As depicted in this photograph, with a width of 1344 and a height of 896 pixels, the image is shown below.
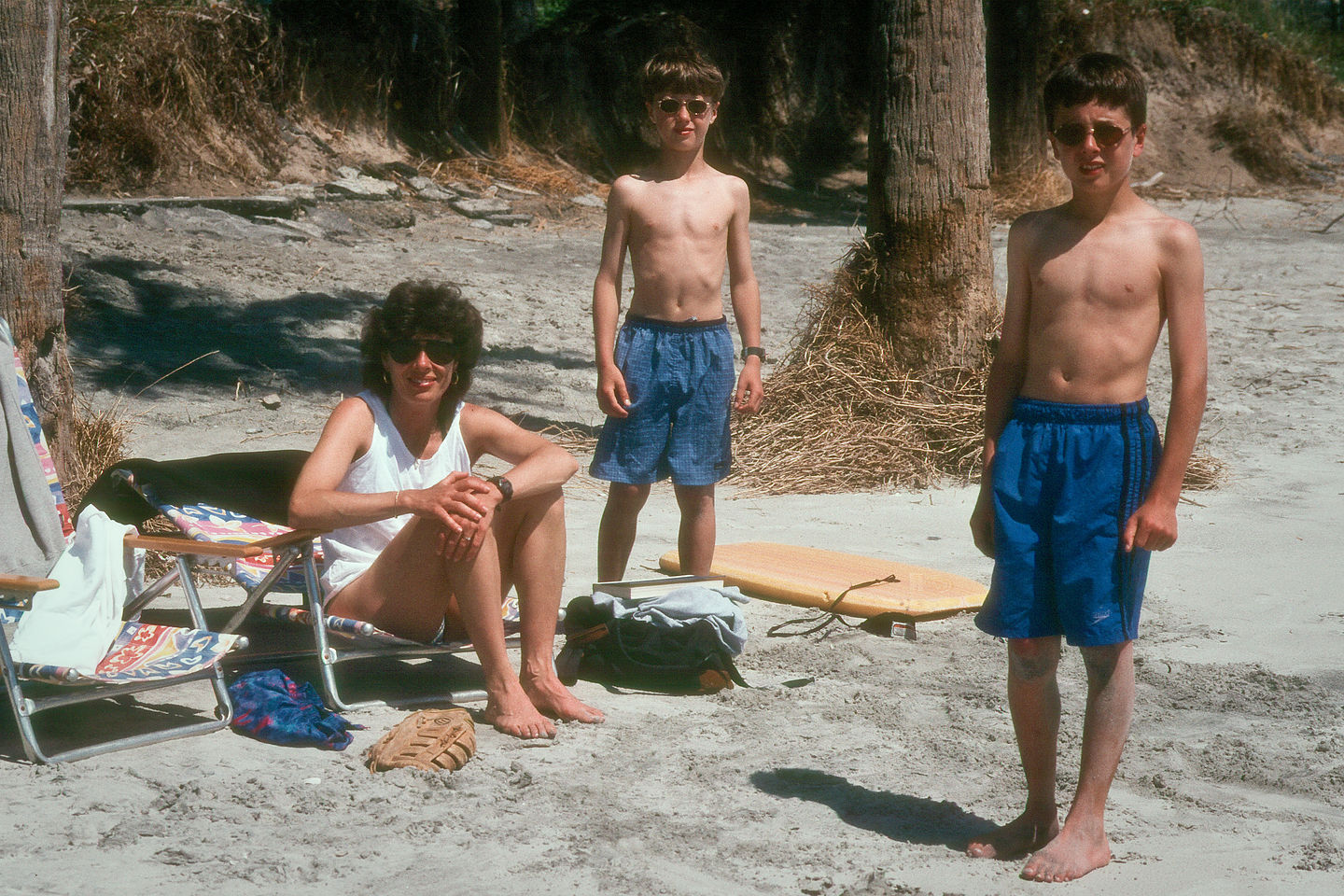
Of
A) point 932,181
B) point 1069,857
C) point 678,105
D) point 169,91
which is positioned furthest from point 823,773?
point 169,91

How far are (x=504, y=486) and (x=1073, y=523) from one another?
157cm

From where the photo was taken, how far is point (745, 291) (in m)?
4.69

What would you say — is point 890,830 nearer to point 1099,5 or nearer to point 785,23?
point 785,23

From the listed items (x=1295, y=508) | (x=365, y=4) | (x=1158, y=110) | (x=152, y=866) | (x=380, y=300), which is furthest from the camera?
(x=1158, y=110)

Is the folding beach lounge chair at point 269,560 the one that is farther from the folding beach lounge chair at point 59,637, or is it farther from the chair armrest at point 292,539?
the folding beach lounge chair at point 59,637

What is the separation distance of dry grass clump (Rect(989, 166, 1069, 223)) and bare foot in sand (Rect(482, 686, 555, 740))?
1143 cm

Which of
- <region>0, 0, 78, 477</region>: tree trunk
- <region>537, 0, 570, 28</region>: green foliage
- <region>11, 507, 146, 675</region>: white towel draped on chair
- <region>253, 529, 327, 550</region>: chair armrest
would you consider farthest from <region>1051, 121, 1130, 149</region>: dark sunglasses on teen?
<region>537, 0, 570, 28</region>: green foliage

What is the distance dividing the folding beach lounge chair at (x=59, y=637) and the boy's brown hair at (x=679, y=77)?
2014mm

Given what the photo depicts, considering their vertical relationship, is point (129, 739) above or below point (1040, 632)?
below

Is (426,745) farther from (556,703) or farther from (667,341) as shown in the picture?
(667,341)

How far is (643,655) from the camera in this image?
4082 millimetres

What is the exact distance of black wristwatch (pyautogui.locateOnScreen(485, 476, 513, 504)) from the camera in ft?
12.0

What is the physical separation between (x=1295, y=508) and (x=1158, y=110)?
14617 mm

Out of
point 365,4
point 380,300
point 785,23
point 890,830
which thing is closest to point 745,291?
point 890,830
